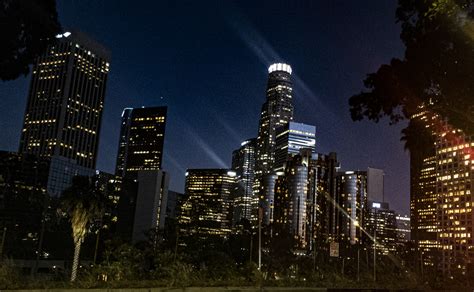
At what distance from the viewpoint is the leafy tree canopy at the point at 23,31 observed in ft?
56.0

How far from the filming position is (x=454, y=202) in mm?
150375

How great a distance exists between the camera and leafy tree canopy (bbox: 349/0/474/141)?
14.5 meters

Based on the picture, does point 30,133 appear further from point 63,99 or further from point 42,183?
point 42,183

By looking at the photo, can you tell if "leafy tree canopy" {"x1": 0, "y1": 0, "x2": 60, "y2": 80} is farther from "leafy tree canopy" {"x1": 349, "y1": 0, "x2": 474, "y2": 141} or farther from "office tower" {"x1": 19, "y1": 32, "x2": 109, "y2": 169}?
"office tower" {"x1": 19, "y1": 32, "x2": 109, "y2": 169}

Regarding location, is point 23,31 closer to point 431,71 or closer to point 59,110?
point 431,71

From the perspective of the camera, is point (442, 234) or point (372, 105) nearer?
point (372, 105)

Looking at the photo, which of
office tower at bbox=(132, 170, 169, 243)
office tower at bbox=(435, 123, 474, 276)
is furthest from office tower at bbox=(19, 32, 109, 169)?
office tower at bbox=(435, 123, 474, 276)

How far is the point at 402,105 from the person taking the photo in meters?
16.9

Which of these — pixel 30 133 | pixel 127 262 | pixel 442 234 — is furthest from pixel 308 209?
pixel 127 262

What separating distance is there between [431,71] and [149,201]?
56.4m

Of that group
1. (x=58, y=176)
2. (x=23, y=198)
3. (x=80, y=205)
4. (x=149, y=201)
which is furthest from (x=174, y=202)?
(x=80, y=205)

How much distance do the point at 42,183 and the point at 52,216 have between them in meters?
10.8

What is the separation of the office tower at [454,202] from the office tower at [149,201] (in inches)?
3702

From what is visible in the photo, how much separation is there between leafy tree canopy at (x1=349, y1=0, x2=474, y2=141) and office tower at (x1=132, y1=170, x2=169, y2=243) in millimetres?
53395
